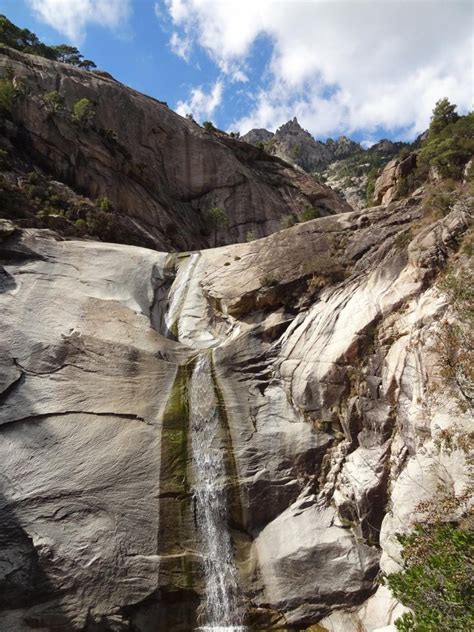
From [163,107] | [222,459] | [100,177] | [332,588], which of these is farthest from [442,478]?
Result: [163,107]

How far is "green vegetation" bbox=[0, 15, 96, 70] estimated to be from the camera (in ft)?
197

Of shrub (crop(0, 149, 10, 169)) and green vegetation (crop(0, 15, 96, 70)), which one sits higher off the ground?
green vegetation (crop(0, 15, 96, 70))

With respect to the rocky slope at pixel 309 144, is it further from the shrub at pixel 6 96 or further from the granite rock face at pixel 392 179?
the granite rock face at pixel 392 179

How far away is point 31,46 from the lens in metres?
68.3

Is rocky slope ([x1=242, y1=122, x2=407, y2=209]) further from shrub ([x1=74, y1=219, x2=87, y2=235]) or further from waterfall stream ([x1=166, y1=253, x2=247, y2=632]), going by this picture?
waterfall stream ([x1=166, y1=253, x2=247, y2=632])

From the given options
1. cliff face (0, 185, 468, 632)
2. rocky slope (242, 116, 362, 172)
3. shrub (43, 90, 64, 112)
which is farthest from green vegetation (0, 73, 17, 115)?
rocky slope (242, 116, 362, 172)

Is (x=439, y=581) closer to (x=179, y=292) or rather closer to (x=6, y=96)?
(x=179, y=292)

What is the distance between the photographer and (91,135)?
48.4 m

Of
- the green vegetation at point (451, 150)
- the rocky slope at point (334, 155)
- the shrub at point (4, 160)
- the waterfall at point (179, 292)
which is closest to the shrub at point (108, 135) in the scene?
the shrub at point (4, 160)

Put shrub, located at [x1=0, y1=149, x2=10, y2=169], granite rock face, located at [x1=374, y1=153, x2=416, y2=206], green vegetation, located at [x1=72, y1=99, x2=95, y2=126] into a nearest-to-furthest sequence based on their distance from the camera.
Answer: granite rock face, located at [x1=374, y1=153, x2=416, y2=206] → shrub, located at [x1=0, y1=149, x2=10, y2=169] → green vegetation, located at [x1=72, y1=99, x2=95, y2=126]

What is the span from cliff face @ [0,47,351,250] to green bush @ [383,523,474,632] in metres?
33.8

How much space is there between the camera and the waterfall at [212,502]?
50.3 feet

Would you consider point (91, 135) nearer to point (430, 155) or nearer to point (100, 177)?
point (100, 177)

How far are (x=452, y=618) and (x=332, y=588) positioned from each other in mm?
6467
